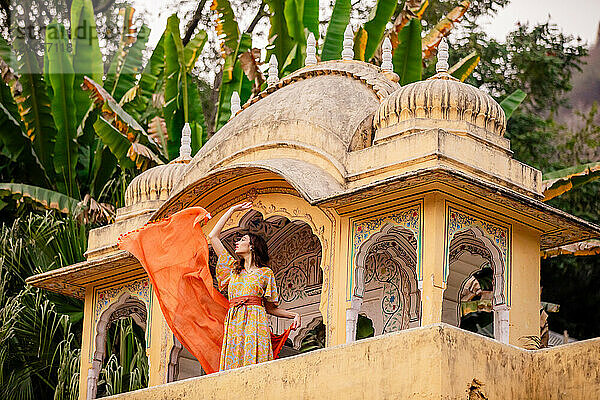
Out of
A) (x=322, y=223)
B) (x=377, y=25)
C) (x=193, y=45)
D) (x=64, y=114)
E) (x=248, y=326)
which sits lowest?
(x=248, y=326)

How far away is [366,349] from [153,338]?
13.0 ft

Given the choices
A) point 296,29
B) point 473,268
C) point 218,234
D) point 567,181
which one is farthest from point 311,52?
point 296,29

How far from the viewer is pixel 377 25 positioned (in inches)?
620

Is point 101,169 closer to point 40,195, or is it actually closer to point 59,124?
point 59,124

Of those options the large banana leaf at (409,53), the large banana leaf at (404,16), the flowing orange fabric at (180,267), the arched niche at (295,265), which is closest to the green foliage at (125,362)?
the arched niche at (295,265)

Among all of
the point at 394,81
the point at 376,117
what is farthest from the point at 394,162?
the point at 394,81

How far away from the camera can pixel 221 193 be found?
33.1 feet

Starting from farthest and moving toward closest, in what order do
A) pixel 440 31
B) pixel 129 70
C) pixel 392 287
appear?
pixel 129 70 → pixel 440 31 → pixel 392 287

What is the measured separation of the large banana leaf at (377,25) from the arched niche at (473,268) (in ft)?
19.4

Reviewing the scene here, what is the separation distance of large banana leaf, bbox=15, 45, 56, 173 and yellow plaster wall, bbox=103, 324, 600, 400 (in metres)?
9.39

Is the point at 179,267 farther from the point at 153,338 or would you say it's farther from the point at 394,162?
the point at 394,162

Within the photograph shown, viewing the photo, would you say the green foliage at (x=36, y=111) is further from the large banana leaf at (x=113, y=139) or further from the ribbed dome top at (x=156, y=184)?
the ribbed dome top at (x=156, y=184)

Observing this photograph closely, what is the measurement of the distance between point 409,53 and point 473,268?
4.93 metres

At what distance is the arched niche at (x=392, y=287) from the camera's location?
423 inches
